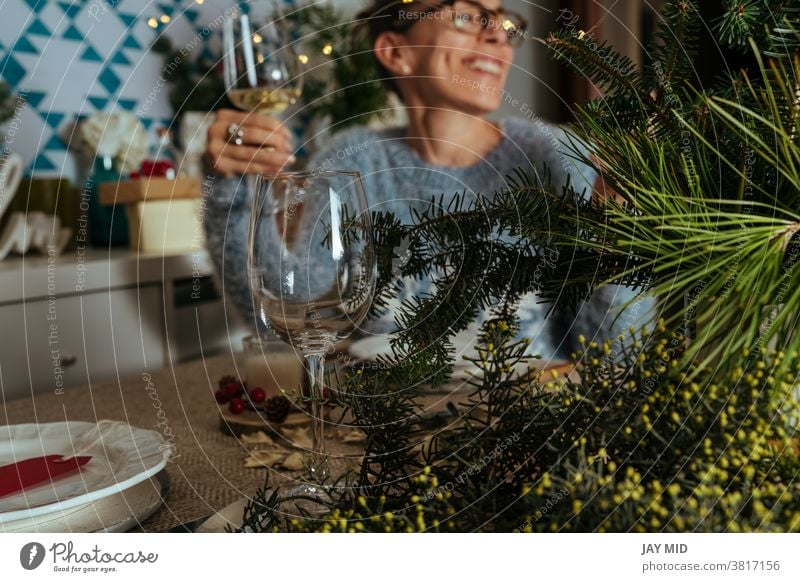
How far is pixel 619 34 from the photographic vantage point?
121 cm

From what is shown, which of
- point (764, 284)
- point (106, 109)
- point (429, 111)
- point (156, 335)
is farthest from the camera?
point (106, 109)

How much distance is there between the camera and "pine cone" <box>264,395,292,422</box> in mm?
357

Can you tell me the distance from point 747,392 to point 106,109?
135 centimetres

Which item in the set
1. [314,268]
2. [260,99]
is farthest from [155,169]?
[314,268]

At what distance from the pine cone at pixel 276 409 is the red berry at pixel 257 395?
0.01 m

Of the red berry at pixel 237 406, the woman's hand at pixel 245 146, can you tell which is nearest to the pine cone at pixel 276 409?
the red berry at pixel 237 406

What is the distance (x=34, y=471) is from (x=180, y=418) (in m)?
0.12

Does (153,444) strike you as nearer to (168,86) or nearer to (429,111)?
(429,111)

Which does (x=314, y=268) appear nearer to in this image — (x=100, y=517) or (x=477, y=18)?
(x=100, y=517)

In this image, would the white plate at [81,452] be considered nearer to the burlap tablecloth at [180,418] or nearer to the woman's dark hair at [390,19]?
the burlap tablecloth at [180,418]

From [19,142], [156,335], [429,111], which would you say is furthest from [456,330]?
[19,142]

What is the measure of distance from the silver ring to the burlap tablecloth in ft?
0.99

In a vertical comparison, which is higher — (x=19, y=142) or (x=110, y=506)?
(x=19, y=142)
